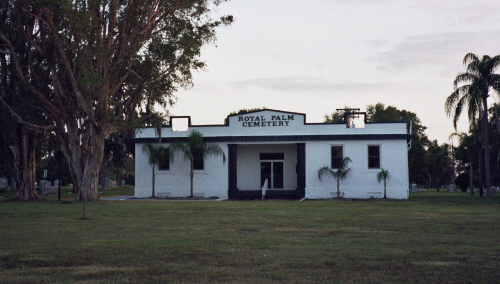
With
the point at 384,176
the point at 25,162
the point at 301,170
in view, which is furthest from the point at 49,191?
the point at 384,176

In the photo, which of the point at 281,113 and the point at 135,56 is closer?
the point at 135,56

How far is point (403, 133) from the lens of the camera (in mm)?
30891

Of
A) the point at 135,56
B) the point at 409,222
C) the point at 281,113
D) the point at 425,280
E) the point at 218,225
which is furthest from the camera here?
the point at 281,113

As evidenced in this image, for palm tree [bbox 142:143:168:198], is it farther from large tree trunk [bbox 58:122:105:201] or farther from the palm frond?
the palm frond

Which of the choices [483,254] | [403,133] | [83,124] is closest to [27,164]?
[83,124]

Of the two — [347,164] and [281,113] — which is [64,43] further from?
[347,164]

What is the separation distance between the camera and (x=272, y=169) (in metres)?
34.7

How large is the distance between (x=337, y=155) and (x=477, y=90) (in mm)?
9965

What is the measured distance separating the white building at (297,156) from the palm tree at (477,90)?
5.29 meters

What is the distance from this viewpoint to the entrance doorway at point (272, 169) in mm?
34531

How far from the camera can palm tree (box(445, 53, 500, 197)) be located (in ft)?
107

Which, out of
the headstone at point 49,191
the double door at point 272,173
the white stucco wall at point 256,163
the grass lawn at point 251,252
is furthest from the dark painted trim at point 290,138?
the grass lawn at point 251,252

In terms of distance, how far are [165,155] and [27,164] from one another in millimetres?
8182

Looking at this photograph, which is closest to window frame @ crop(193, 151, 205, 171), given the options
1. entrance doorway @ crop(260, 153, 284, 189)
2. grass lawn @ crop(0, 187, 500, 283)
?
entrance doorway @ crop(260, 153, 284, 189)
